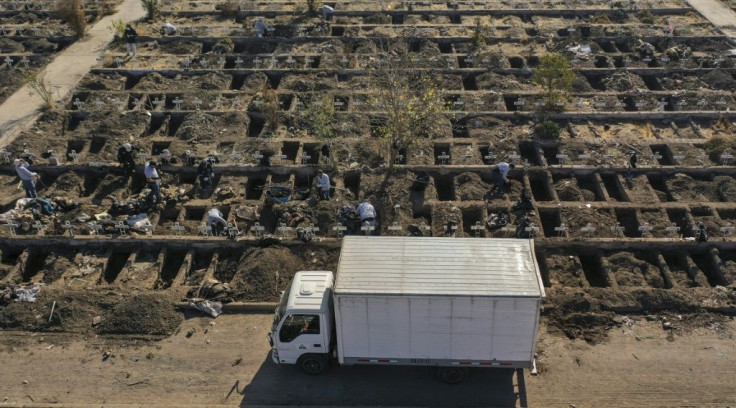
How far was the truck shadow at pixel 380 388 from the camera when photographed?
16812mm

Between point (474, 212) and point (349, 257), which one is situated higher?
point (349, 257)

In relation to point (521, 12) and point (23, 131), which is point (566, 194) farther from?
point (23, 131)

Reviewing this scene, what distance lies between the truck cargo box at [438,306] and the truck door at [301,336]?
0.64 m

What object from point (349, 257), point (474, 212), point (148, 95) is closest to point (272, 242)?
point (349, 257)

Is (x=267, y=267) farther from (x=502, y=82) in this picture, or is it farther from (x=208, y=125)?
(x=502, y=82)

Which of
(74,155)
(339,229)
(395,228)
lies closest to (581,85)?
(395,228)

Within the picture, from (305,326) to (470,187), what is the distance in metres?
10.7

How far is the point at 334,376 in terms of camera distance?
1752cm

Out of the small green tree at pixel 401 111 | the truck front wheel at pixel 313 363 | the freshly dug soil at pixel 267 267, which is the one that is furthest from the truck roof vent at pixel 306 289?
the small green tree at pixel 401 111

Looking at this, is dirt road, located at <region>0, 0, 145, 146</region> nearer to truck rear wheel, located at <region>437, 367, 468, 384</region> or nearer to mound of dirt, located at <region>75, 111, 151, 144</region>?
mound of dirt, located at <region>75, 111, 151, 144</region>

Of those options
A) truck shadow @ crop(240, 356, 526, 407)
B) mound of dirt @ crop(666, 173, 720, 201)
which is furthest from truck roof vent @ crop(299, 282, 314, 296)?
mound of dirt @ crop(666, 173, 720, 201)

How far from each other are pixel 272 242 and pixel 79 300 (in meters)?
6.41

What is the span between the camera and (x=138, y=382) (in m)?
17.6

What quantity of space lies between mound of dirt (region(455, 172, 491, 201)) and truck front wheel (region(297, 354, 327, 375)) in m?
9.90
